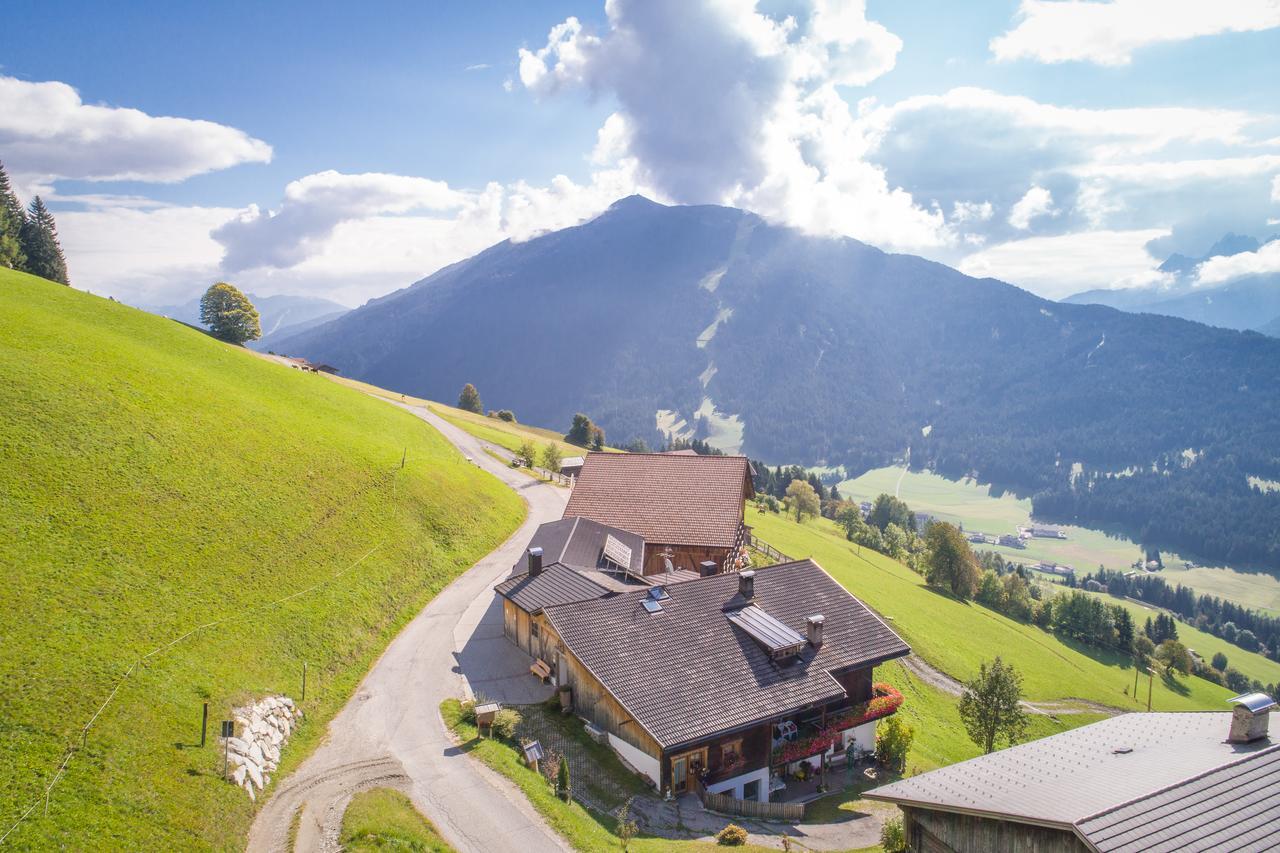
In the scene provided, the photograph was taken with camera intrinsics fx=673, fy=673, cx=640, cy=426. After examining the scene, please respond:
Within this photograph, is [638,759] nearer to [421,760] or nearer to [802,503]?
[421,760]

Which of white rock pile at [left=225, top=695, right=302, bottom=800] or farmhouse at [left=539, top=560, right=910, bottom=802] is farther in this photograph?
farmhouse at [left=539, top=560, right=910, bottom=802]

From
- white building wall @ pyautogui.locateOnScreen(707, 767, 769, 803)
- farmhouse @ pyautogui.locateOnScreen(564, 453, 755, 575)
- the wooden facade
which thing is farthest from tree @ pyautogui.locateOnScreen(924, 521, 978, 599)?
the wooden facade

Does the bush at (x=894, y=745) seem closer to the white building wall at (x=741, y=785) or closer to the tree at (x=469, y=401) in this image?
the white building wall at (x=741, y=785)

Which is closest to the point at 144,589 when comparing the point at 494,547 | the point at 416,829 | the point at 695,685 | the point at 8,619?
the point at 8,619

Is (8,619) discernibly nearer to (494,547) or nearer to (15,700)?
(15,700)

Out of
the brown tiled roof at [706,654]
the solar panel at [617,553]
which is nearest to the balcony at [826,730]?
the brown tiled roof at [706,654]

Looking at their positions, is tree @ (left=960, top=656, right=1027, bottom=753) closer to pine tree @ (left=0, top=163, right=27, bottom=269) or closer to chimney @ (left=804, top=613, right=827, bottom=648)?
chimney @ (left=804, top=613, right=827, bottom=648)

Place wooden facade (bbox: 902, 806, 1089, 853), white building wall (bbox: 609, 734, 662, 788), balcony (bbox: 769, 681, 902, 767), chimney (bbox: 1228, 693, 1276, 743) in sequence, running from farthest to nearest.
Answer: balcony (bbox: 769, 681, 902, 767), white building wall (bbox: 609, 734, 662, 788), chimney (bbox: 1228, 693, 1276, 743), wooden facade (bbox: 902, 806, 1089, 853)
